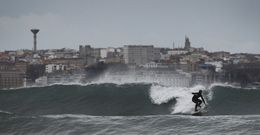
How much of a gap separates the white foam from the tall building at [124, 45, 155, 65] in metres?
129

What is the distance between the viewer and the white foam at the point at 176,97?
129 ft

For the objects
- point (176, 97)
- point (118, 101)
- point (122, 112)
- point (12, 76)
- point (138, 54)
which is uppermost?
point (138, 54)

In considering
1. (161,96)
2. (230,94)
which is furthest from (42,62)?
(161,96)

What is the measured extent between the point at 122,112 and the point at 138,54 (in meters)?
140

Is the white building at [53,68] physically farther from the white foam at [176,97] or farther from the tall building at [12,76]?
the white foam at [176,97]

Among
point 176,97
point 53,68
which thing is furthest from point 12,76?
point 176,97

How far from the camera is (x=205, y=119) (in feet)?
78.0

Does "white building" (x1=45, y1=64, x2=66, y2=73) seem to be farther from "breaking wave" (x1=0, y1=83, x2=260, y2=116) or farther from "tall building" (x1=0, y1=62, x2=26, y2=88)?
"breaking wave" (x1=0, y1=83, x2=260, y2=116)

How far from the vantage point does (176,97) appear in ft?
144

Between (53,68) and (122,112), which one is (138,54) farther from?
(122,112)

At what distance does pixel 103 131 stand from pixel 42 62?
473 ft

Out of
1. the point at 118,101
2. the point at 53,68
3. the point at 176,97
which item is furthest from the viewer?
the point at 53,68

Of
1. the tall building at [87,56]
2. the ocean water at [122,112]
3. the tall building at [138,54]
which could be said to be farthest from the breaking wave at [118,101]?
the tall building at [138,54]

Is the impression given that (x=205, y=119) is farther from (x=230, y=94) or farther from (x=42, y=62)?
(x=42, y=62)
